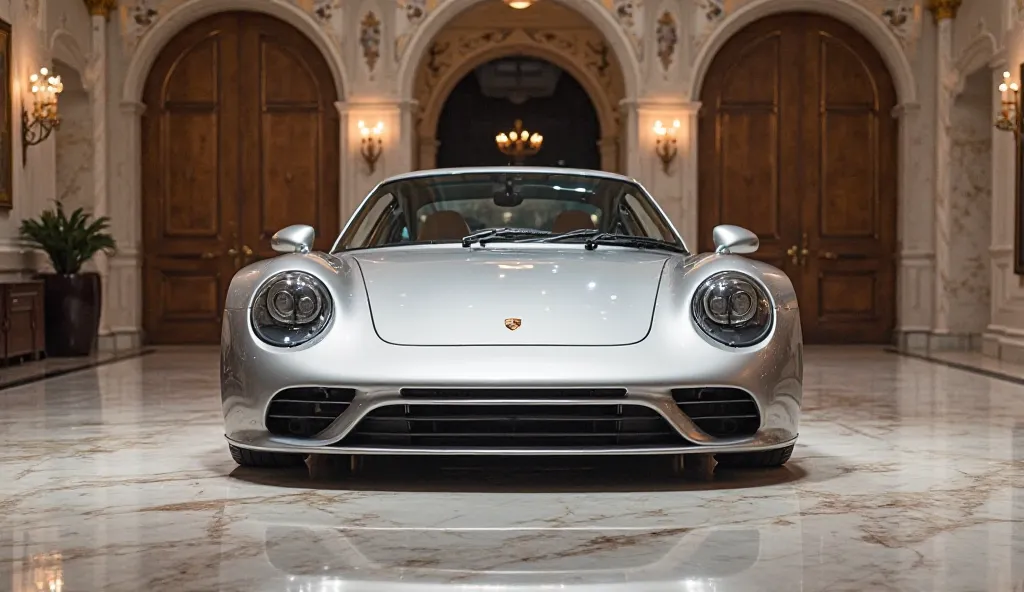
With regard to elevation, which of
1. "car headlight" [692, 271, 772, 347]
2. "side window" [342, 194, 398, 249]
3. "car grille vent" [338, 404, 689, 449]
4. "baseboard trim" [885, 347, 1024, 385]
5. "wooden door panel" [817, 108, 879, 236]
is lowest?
"baseboard trim" [885, 347, 1024, 385]

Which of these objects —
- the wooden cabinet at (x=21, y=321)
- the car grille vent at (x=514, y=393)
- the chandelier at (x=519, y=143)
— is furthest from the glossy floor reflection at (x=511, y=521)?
the chandelier at (x=519, y=143)

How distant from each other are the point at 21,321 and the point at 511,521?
25.0ft

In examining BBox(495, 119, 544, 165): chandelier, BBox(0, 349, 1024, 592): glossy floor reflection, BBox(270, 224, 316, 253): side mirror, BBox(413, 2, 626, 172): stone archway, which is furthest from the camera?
BBox(495, 119, 544, 165): chandelier

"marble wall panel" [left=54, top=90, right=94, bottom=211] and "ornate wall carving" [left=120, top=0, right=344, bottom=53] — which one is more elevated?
"ornate wall carving" [left=120, top=0, right=344, bottom=53]

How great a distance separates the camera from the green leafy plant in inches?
410

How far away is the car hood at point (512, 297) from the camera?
11.1 ft

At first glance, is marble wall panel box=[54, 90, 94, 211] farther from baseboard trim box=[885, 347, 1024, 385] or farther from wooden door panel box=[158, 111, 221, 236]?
baseboard trim box=[885, 347, 1024, 385]

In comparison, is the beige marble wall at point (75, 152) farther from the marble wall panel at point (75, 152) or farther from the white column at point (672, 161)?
the white column at point (672, 161)

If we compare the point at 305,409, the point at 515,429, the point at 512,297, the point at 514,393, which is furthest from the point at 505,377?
the point at 305,409

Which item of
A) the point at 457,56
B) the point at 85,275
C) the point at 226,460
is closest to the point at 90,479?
the point at 226,460

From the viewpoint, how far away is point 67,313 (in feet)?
34.5

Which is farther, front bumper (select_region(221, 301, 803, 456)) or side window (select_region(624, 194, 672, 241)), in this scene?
side window (select_region(624, 194, 672, 241))

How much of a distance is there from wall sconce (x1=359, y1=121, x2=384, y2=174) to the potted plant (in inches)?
113

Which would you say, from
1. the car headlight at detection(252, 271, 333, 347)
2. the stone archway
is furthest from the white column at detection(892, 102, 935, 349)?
the car headlight at detection(252, 271, 333, 347)
